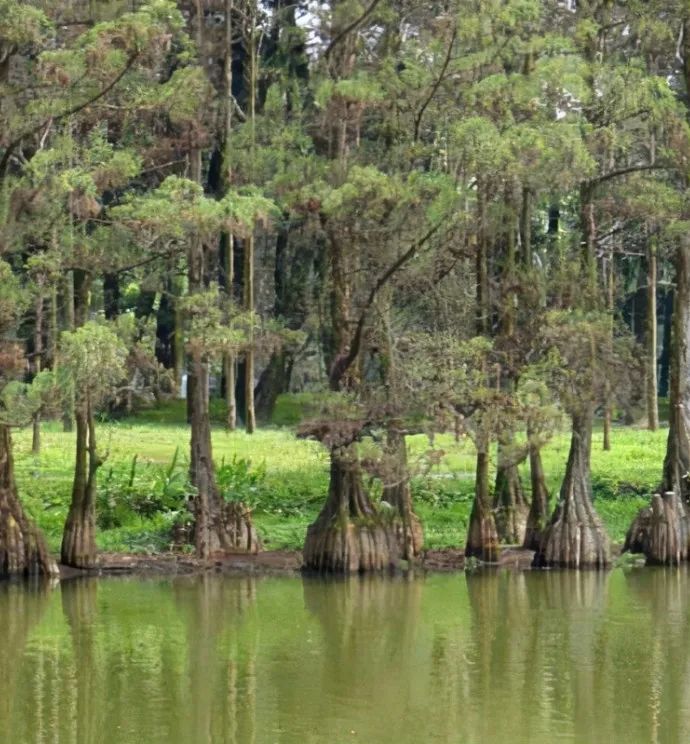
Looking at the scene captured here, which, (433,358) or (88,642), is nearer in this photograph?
(88,642)

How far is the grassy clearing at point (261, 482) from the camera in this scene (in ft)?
77.8

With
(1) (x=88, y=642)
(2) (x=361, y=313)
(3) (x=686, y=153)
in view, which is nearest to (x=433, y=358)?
(2) (x=361, y=313)

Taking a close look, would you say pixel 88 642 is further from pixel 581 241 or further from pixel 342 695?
pixel 581 241

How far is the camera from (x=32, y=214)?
20422 millimetres

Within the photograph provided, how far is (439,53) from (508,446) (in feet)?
16.3

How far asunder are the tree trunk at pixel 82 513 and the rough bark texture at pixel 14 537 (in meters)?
0.59

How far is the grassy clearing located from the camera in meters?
23.7

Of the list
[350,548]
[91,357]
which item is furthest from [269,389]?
[91,357]

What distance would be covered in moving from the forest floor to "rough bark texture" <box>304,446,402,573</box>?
0.68m

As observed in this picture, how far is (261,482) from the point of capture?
2570 cm

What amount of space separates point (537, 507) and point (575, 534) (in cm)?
78

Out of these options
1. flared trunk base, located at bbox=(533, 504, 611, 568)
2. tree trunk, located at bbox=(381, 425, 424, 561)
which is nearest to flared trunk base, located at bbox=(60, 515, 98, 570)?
tree trunk, located at bbox=(381, 425, 424, 561)

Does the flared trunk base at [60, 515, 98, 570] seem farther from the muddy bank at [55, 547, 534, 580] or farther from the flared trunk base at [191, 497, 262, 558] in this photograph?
the flared trunk base at [191, 497, 262, 558]

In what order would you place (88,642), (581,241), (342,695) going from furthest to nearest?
1. (581,241)
2. (88,642)
3. (342,695)
